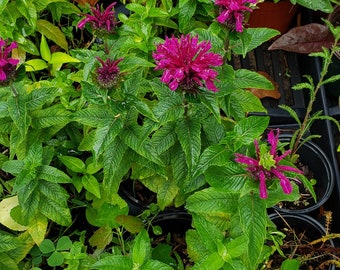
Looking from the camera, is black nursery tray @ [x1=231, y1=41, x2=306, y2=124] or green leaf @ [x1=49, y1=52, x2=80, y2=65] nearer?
green leaf @ [x1=49, y1=52, x2=80, y2=65]

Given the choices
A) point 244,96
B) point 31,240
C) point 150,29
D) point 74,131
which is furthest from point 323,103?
point 31,240

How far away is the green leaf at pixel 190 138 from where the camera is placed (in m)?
0.90

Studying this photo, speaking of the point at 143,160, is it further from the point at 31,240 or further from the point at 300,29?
the point at 300,29

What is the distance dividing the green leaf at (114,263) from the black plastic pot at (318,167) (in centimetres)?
46

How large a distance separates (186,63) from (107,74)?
0.53ft

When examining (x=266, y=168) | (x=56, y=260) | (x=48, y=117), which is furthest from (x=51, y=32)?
(x=266, y=168)

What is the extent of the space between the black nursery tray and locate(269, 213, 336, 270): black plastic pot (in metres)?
0.38

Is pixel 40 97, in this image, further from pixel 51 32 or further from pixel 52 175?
pixel 51 32

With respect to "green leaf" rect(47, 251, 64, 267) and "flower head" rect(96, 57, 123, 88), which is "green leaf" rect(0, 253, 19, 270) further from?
"flower head" rect(96, 57, 123, 88)

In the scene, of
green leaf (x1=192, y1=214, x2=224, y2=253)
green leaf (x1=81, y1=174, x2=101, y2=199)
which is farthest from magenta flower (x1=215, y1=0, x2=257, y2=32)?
green leaf (x1=81, y1=174, x2=101, y2=199)

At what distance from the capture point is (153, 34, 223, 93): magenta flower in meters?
0.78

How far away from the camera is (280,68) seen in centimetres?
156

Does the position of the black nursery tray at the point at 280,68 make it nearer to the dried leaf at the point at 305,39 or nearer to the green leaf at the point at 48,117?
the dried leaf at the point at 305,39

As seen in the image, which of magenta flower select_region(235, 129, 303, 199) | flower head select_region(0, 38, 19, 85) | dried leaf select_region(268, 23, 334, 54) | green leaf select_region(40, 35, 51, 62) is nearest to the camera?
magenta flower select_region(235, 129, 303, 199)
